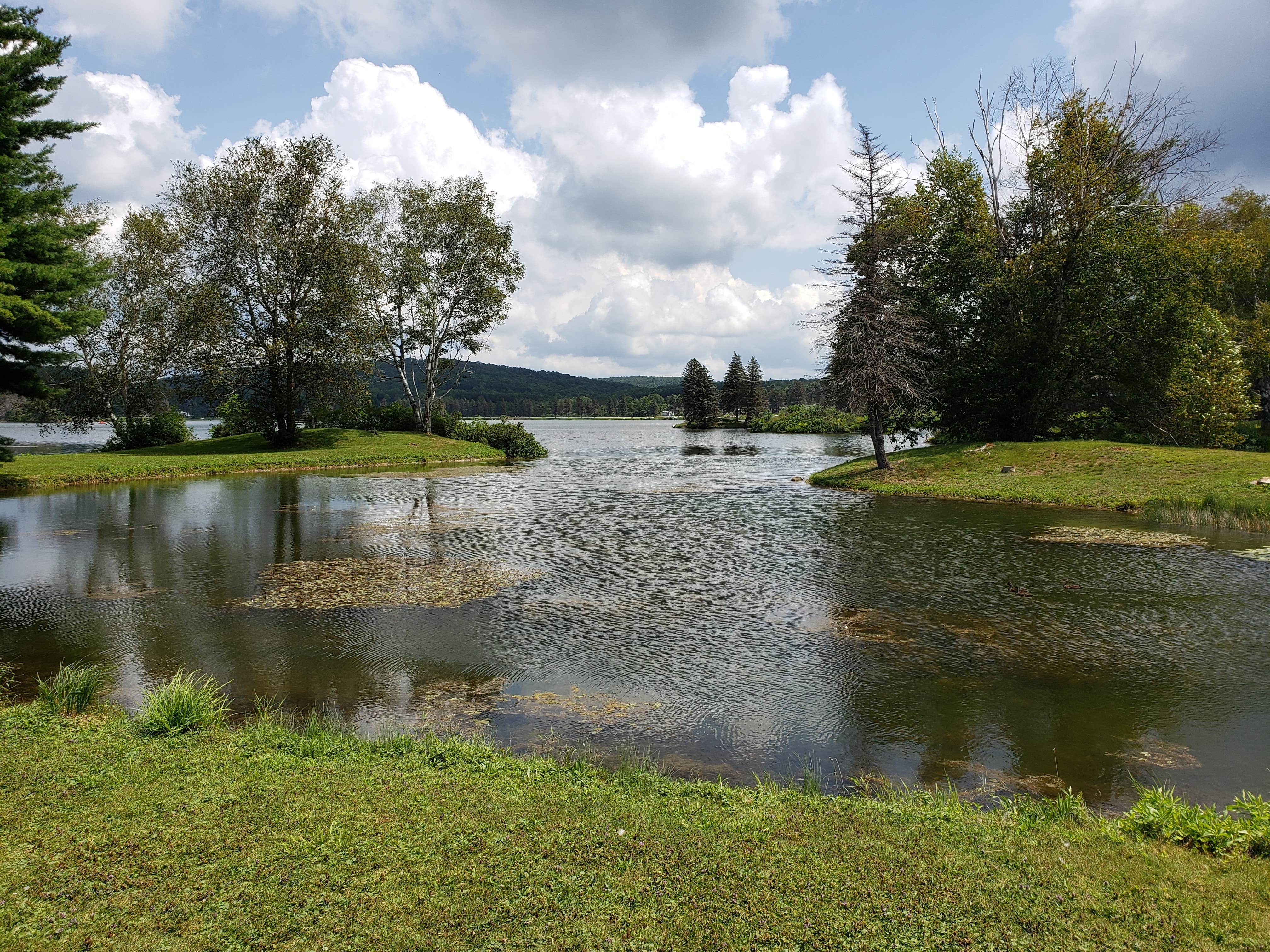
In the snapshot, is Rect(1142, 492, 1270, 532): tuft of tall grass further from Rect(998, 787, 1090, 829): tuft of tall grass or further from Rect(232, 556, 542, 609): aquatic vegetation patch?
Rect(232, 556, 542, 609): aquatic vegetation patch

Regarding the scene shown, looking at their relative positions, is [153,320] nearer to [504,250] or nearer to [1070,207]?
[504,250]

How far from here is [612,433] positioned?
111 m

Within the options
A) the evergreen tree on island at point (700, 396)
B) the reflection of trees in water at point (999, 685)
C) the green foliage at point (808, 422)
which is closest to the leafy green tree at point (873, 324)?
the reflection of trees in water at point (999, 685)

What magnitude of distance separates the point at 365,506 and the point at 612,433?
86401 millimetres

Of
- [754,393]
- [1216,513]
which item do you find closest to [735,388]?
[754,393]

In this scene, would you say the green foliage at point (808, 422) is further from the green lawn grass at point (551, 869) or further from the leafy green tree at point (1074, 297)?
the green lawn grass at point (551, 869)

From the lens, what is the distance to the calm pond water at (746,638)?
7.11m

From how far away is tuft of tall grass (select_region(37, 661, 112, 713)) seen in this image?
23.9 feet

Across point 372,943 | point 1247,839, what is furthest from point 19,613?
point 1247,839

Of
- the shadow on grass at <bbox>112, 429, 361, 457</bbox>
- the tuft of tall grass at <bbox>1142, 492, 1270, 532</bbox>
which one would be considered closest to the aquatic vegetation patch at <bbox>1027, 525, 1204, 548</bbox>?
the tuft of tall grass at <bbox>1142, 492, 1270, 532</bbox>

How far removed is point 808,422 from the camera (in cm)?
10219

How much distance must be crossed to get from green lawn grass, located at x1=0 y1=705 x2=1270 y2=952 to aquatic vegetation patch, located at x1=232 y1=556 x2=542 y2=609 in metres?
6.95

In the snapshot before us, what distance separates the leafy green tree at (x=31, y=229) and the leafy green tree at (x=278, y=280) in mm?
17808

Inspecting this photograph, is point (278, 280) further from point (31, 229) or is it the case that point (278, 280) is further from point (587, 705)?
point (587, 705)
